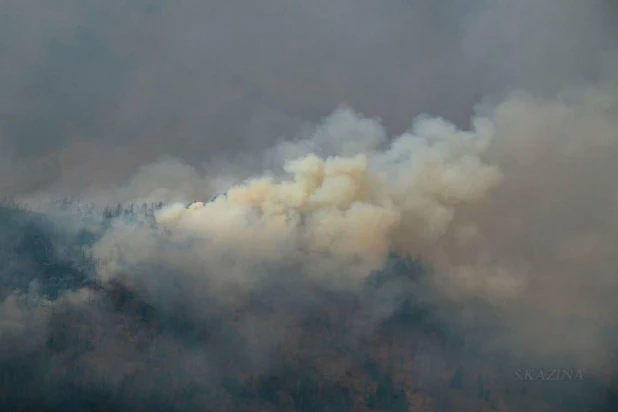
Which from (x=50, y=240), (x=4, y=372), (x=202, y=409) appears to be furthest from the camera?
(x=50, y=240)

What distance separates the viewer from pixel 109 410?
131 m

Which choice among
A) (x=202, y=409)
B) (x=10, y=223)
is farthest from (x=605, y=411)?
(x=10, y=223)

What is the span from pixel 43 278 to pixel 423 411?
83695 millimetres

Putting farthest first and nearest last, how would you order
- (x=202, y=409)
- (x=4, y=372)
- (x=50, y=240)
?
(x=50, y=240), (x=202, y=409), (x=4, y=372)

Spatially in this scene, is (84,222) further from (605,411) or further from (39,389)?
(605,411)

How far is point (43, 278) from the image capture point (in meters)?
139

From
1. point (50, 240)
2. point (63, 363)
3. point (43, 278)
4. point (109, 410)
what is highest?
point (50, 240)

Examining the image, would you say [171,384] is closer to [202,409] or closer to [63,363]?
[202,409]

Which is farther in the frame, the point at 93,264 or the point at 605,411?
the point at 605,411

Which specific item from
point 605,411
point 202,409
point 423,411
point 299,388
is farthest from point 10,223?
point 605,411

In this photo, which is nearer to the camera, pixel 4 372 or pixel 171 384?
pixel 4 372

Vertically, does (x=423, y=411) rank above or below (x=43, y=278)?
below

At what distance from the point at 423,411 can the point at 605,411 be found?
1695 inches

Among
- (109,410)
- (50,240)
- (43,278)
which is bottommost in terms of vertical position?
(109,410)
